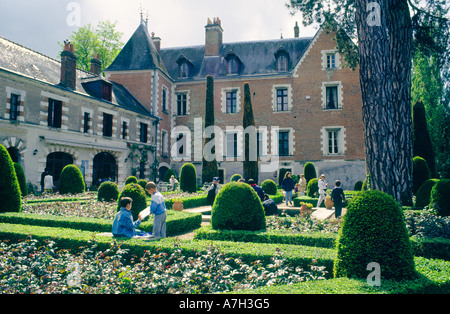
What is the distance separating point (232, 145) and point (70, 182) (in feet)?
49.3

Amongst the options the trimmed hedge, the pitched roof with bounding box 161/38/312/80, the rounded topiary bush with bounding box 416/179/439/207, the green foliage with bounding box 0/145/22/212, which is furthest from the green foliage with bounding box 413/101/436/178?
the green foliage with bounding box 0/145/22/212

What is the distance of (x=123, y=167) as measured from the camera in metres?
23.2

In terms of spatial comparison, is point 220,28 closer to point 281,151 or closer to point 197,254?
point 281,151

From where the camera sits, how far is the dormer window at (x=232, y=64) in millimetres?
28922

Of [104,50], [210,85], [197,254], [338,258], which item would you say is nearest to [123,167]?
[210,85]

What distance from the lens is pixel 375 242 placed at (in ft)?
13.0

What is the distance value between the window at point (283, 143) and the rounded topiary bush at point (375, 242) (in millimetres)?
23202

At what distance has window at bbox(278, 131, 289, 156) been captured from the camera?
27.2 metres

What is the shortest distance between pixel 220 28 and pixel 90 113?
1646cm

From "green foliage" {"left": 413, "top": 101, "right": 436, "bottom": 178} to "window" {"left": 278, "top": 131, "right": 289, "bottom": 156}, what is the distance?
10.7 meters

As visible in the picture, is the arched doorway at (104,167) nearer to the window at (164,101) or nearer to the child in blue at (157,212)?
the window at (164,101)

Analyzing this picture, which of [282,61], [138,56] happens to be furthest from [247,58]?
[138,56]

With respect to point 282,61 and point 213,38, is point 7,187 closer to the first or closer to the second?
point 282,61

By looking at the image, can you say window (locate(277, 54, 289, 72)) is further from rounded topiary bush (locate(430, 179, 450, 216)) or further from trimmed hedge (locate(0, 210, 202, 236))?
trimmed hedge (locate(0, 210, 202, 236))
